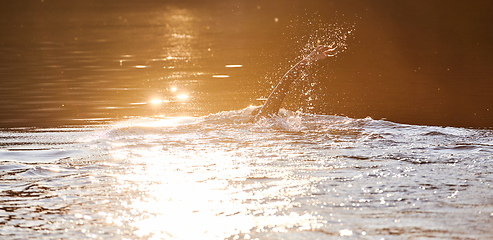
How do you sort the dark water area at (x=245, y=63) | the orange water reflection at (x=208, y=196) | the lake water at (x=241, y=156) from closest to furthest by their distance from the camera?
the orange water reflection at (x=208, y=196) → the lake water at (x=241, y=156) → the dark water area at (x=245, y=63)

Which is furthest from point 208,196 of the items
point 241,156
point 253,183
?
point 241,156

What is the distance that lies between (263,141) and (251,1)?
70.1 metres

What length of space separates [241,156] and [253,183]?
5.46 ft

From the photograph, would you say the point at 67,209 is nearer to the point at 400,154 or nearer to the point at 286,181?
the point at 286,181

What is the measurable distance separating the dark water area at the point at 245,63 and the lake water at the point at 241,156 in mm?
203

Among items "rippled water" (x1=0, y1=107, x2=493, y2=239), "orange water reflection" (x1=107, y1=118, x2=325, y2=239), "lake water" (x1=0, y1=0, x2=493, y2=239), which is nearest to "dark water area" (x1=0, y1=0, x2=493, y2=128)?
"lake water" (x1=0, y1=0, x2=493, y2=239)

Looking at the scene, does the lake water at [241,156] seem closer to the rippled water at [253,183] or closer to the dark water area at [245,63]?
the rippled water at [253,183]

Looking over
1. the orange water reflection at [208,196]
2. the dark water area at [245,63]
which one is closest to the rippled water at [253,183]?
the orange water reflection at [208,196]

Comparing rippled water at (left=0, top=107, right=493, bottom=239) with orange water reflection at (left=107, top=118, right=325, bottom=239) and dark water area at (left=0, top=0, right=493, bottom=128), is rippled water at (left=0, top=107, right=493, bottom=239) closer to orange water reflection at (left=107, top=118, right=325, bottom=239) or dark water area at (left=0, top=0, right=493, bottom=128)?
orange water reflection at (left=107, top=118, right=325, bottom=239)

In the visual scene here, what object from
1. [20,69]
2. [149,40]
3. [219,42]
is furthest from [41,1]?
[20,69]

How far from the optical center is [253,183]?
7609mm

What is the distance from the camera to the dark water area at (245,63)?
1727cm

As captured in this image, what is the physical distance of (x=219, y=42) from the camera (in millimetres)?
41156

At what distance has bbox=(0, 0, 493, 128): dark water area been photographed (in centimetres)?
1727
